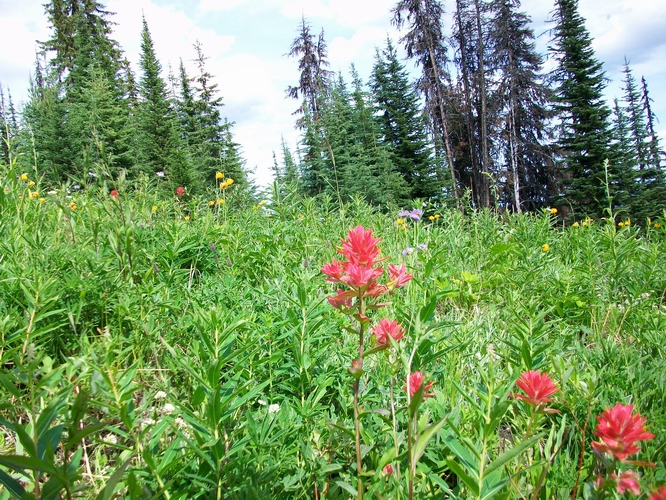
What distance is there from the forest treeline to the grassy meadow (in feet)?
53.5

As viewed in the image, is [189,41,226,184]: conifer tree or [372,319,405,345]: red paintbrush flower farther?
[189,41,226,184]: conifer tree

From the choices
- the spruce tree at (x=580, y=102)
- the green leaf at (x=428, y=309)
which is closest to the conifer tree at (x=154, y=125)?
the spruce tree at (x=580, y=102)

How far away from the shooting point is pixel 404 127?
25.7m

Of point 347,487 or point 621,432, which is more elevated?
point 621,432

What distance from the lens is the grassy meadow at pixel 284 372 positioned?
98cm

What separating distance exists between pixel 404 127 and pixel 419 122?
989mm

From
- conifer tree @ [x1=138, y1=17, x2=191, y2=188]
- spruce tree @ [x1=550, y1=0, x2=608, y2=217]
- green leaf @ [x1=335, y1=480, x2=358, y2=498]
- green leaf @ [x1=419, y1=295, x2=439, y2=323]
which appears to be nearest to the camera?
green leaf @ [x1=335, y1=480, x2=358, y2=498]

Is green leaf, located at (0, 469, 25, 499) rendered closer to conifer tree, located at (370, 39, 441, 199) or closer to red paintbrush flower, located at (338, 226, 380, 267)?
red paintbrush flower, located at (338, 226, 380, 267)

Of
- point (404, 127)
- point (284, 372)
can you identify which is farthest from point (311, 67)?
point (284, 372)

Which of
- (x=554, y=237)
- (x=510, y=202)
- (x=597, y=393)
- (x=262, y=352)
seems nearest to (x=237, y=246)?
(x=262, y=352)

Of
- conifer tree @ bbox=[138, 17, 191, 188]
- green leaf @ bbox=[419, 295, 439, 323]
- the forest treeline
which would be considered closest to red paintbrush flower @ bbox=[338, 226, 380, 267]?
green leaf @ bbox=[419, 295, 439, 323]

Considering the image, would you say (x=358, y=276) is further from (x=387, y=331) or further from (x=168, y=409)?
(x=168, y=409)

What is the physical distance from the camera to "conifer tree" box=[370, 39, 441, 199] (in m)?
25.4

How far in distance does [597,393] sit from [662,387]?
0.27 m
